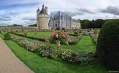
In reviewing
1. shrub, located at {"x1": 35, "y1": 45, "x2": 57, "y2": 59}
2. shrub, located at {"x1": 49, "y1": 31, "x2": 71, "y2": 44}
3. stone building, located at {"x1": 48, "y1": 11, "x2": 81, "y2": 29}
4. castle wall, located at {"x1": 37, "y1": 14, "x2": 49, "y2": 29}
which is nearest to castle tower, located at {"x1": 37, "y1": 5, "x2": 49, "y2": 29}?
castle wall, located at {"x1": 37, "y1": 14, "x2": 49, "y2": 29}

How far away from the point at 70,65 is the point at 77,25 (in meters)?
102

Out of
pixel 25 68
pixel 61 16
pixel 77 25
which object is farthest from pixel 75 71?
pixel 77 25

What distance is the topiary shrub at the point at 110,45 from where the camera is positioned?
240 inches

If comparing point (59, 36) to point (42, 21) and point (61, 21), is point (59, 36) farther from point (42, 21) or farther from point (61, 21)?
point (61, 21)

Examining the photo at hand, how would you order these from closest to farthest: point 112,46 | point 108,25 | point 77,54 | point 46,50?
1. point 112,46
2. point 108,25
3. point 77,54
4. point 46,50

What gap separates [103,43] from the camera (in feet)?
21.1

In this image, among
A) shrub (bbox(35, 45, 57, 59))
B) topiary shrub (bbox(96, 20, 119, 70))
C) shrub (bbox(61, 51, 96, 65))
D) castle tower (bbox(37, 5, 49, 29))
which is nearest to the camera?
topiary shrub (bbox(96, 20, 119, 70))

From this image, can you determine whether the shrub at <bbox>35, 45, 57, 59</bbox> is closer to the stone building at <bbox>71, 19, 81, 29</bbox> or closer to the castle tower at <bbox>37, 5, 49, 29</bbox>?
the castle tower at <bbox>37, 5, 49, 29</bbox>

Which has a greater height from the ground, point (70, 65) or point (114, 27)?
point (114, 27)

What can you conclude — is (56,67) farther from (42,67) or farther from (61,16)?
(61,16)

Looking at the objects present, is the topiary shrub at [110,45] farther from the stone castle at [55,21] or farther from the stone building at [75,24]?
the stone building at [75,24]

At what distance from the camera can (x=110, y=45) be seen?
6.19 meters

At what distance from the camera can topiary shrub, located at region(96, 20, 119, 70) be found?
6107 mm

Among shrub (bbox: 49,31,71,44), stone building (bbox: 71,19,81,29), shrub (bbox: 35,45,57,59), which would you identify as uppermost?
shrub (bbox: 49,31,71,44)
